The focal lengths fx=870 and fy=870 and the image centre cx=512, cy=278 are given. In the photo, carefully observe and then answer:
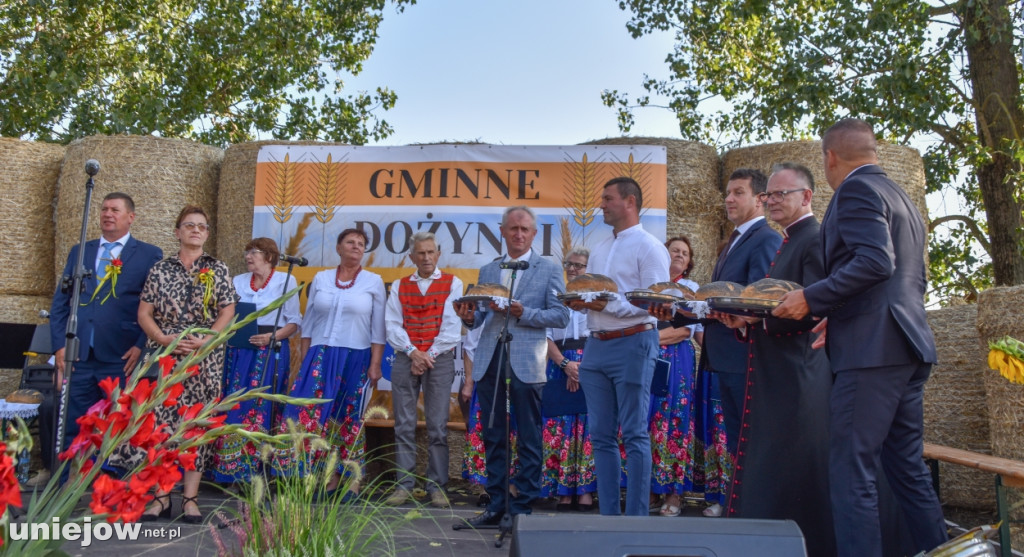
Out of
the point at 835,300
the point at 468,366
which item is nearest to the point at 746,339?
the point at 835,300

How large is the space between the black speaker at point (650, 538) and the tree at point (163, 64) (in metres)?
10.5

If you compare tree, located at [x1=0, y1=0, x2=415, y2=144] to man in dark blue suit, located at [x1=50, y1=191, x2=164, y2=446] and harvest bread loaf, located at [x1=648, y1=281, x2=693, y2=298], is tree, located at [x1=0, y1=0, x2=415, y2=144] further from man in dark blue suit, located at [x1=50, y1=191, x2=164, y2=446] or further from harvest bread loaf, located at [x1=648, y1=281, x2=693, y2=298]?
harvest bread loaf, located at [x1=648, y1=281, x2=693, y2=298]

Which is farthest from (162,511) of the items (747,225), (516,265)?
(747,225)

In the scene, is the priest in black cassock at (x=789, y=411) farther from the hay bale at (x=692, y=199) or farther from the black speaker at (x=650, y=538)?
the hay bale at (x=692, y=199)

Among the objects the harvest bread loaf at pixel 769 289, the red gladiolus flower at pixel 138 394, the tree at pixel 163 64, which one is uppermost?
the tree at pixel 163 64

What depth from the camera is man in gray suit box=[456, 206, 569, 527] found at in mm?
5414

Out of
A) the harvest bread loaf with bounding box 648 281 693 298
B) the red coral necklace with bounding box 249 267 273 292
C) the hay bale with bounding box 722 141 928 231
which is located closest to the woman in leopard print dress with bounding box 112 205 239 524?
the red coral necklace with bounding box 249 267 273 292

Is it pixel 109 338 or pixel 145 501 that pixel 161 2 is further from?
pixel 145 501

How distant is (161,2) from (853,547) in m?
13.0

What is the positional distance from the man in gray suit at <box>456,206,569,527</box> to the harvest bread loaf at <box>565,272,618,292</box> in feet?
2.70

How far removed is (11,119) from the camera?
39.8 feet

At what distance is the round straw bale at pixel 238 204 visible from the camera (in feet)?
25.2

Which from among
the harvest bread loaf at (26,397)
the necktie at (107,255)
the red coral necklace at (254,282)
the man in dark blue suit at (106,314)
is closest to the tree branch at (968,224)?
the red coral necklace at (254,282)

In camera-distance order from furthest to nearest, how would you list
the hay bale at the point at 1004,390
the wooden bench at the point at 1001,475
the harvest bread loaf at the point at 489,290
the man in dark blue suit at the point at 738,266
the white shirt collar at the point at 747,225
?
the hay bale at the point at 1004,390 < the harvest bread loaf at the point at 489,290 < the white shirt collar at the point at 747,225 < the man in dark blue suit at the point at 738,266 < the wooden bench at the point at 1001,475
